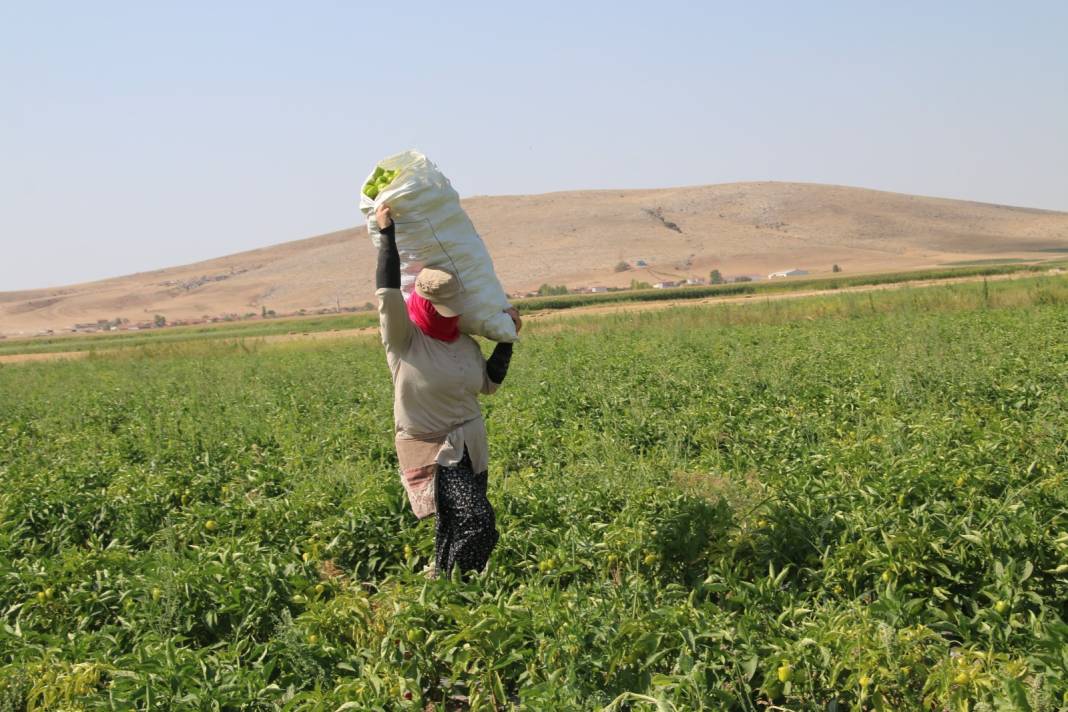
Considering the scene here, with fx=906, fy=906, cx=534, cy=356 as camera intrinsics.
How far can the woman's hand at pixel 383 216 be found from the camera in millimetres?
4000

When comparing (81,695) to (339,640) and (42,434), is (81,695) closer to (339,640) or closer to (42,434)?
(339,640)

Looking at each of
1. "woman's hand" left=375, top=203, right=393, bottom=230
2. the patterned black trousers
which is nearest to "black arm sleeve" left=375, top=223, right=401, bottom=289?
"woman's hand" left=375, top=203, right=393, bottom=230

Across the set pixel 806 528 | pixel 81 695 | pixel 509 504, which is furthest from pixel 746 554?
pixel 81 695

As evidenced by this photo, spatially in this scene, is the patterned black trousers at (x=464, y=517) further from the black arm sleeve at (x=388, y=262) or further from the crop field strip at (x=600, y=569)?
the black arm sleeve at (x=388, y=262)

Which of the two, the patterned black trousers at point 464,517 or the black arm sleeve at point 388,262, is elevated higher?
the black arm sleeve at point 388,262

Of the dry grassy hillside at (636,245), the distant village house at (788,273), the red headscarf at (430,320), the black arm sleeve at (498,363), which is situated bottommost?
the distant village house at (788,273)

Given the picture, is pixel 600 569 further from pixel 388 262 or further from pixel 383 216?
pixel 383 216

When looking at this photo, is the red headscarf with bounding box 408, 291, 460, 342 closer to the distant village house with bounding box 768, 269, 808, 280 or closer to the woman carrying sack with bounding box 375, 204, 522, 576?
the woman carrying sack with bounding box 375, 204, 522, 576

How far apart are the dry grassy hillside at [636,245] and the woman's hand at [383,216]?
7321 centimetres

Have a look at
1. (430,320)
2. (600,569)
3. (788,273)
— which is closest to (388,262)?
(430,320)

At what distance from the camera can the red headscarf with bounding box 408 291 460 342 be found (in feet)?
Result: 13.8

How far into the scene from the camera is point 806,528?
435cm

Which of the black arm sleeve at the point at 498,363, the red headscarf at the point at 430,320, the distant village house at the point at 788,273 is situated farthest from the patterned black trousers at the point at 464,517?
the distant village house at the point at 788,273

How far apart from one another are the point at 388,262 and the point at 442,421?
31.0 inches
